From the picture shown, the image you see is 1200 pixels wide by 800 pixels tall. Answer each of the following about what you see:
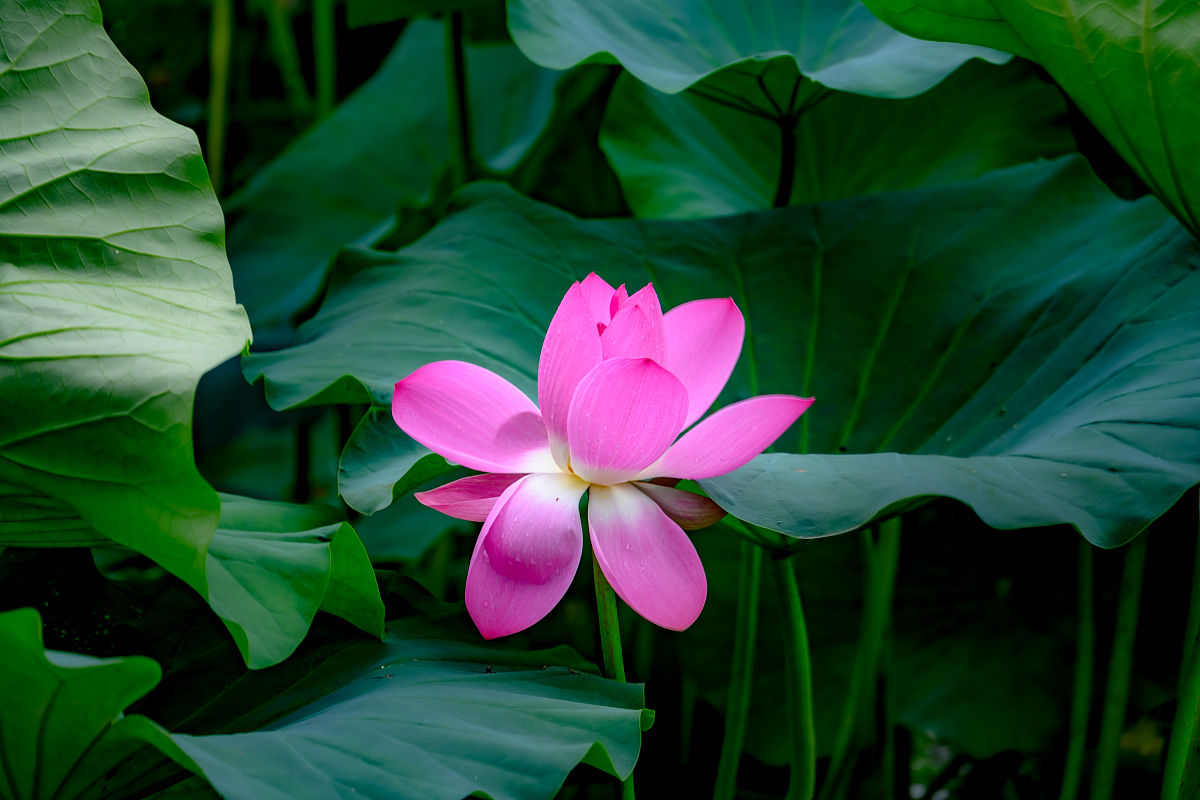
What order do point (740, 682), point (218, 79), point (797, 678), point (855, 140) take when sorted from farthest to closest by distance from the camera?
point (218, 79)
point (855, 140)
point (740, 682)
point (797, 678)

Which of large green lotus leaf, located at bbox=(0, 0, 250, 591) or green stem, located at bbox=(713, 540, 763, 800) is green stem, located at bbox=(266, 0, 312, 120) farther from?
green stem, located at bbox=(713, 540, 763, 800)

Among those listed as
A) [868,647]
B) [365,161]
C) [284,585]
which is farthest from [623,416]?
[365,161]

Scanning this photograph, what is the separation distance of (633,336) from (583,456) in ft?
0.22

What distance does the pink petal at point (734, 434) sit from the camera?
1.58ft

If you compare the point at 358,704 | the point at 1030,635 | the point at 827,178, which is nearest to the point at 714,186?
the point at 827,178

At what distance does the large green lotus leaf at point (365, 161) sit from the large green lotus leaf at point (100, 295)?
98 cm

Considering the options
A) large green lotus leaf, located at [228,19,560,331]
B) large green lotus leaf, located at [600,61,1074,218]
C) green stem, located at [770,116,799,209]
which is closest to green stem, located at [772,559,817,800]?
green stem, located at [770,116,799,209]

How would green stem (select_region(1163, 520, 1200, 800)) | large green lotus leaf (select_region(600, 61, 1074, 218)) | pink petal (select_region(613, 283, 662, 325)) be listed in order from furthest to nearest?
large green lotus leaf (select_region(600, 61, 1074, 218)) → green stem (select_region(1163, 520, 1200, 800)) → pink petal (select_region(613, 283, 662, 325))

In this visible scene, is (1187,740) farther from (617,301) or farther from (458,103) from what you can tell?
(458,103)

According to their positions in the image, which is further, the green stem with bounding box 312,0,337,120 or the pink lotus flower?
the green stem with bounding box 312,0,337,120

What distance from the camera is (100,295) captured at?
0.52 metres

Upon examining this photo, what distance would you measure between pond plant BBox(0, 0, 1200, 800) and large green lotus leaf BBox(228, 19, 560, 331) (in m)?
0.16

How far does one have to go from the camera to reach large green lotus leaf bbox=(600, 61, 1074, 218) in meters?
1.09

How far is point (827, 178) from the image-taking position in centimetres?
113
